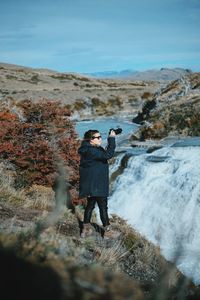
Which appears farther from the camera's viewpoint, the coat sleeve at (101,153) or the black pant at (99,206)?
the black pant at (99,206)

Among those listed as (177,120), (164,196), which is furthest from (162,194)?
(177,120)

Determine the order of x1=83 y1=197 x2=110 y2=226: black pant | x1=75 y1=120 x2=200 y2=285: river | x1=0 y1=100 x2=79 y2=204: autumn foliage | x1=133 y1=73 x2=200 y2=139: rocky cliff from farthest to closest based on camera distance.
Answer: x1=133 y1=73 x2=200 y2=139: rocky cliff < x1=75 y1=120 x2=200 y2=285: river < x1=0 y1=100 x2=79 y2=204: autumn foliage < x1=83 y1=197 x2=110 y2=226: black pant

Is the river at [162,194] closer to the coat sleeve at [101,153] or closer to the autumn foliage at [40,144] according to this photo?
the autumn foliage at [40,144]

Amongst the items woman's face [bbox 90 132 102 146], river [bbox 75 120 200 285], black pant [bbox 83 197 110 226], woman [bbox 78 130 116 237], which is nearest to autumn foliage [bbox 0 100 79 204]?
river [bbox 75 120 200 285]

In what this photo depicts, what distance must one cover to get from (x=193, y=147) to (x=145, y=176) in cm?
296

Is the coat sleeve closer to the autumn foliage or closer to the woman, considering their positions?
the woman

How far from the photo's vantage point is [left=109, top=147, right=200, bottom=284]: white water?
53.7ft

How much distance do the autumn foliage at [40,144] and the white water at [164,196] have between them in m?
3.37

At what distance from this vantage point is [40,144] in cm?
1662

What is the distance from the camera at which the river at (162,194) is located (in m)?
16.4

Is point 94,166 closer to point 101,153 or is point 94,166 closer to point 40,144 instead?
point 101,153

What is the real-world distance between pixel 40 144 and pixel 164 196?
17.2 feet

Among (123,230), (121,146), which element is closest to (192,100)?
(121,146)

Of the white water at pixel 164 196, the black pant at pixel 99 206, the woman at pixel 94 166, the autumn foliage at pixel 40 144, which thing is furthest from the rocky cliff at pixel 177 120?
the woman at pixel 94 166
